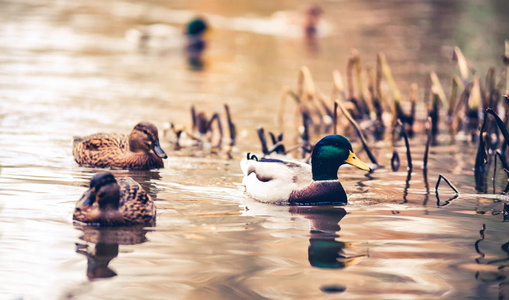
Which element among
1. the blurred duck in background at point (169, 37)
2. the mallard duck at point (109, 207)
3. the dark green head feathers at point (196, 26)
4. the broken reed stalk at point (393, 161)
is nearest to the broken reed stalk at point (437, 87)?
the broken reed stalk at point (393, 161)

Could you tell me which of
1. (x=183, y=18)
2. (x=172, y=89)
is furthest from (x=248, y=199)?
(x=183, y=18)

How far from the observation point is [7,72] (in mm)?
17078

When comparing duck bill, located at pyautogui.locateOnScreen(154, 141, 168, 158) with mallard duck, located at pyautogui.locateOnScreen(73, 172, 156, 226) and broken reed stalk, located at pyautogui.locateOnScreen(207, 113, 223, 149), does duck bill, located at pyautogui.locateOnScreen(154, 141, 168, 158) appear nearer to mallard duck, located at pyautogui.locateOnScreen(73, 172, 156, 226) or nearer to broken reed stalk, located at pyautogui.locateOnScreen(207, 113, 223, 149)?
broken reed stalk, located at pyautogui.locateOnScreen(207, 113, 223, 149)

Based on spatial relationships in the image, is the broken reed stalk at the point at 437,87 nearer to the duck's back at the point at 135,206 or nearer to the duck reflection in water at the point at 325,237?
the duck reflection in water at the point at 325,237

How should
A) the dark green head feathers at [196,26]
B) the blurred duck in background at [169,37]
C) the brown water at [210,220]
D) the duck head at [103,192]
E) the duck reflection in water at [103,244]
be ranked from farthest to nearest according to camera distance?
the dark green head feathers at [196,26]
the blurred duck in background at [169,37]
the duck head at [103,192]
the duck reflection in water at [103,244]
the brown water at [210,220]

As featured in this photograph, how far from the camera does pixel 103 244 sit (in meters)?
6.37

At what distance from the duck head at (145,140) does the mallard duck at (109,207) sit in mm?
2479

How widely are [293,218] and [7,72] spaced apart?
11111 millimetres

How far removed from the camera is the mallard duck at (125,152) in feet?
30.9

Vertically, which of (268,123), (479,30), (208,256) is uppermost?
(479,30)

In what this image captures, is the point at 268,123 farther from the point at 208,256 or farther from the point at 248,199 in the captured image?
the point at 208,256

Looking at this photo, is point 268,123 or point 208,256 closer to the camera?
point 208,256

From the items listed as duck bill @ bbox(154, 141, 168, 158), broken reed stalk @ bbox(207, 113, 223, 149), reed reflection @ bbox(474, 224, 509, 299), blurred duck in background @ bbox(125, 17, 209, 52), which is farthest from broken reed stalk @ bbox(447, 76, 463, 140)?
blurred duck in background @ bbox(125, 17, 209, 52)

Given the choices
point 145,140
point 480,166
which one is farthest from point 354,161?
point 145,140
